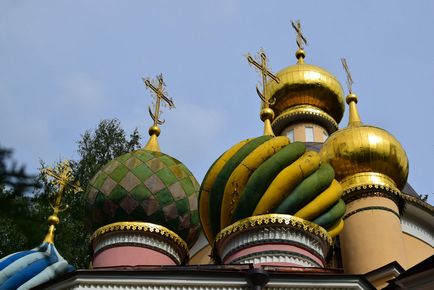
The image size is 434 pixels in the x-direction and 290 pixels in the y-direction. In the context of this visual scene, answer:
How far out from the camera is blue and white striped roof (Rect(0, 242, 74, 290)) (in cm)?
783

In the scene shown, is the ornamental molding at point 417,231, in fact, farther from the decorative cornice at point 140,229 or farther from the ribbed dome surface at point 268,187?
the decorative cornice at point 140,229

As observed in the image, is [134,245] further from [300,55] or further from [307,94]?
[300,55]

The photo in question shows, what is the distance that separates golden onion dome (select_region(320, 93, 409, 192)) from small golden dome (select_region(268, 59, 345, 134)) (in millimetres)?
3747

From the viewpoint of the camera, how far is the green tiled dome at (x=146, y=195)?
8.34 metres

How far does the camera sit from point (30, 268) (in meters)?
8.04

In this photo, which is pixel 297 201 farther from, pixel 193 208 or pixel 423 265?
pixel 423 265

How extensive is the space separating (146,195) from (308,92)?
233 inches

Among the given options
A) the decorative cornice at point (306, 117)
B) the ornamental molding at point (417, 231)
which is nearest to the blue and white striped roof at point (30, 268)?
the ornamental molding at point (417, 231)

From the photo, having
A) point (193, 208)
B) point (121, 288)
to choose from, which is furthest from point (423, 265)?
point (193, 208)

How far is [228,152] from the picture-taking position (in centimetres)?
799

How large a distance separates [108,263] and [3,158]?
6.05 m

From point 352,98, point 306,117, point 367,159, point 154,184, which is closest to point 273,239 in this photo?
point 154,184

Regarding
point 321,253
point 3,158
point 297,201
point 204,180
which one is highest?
point 204,180

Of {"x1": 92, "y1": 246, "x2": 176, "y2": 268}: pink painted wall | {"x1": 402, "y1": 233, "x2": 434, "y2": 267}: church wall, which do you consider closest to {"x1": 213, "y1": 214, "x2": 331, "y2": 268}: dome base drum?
{"x1": 92, "y1": 246, "x2": 176, "y2": 268}: pink painted wall
